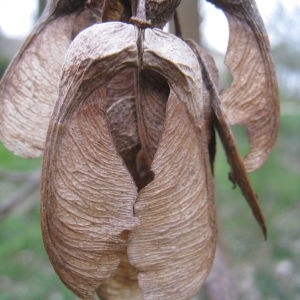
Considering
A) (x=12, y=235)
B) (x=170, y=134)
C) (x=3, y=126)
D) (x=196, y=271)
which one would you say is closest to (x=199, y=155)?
(x=170, y=134)

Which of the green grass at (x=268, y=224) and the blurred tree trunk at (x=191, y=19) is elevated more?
the blurred tree trunk at (x=191, y=19)

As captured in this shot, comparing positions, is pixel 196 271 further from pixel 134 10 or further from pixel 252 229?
pixel 252 229

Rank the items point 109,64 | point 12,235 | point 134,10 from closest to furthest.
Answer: point 109,64 → point 134,10 → point 12,235

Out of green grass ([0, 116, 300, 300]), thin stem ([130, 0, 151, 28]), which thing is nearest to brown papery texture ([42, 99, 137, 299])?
thin stem ([130, 0, 151, 28])

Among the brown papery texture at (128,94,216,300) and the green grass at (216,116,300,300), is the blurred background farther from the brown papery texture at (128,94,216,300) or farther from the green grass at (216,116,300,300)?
the brown papery texture at (128,94,216,300)

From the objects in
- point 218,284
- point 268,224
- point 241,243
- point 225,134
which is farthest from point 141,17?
Result: point 241,243

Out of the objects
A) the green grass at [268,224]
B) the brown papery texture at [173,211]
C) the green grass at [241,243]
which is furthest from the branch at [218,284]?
the green grass at [268,224]

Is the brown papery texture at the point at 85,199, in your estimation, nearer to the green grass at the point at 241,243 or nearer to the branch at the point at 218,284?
the branch at the point at 218,284
